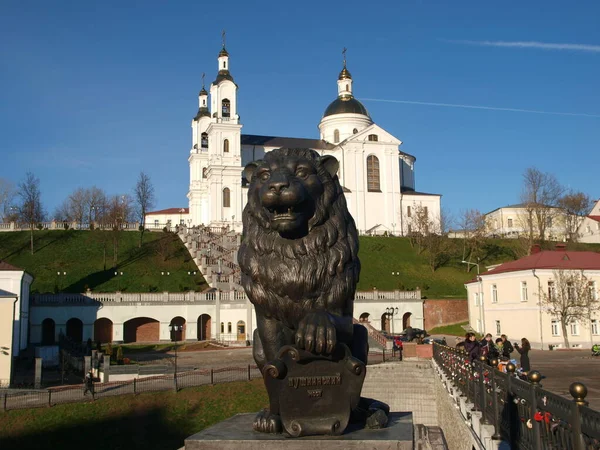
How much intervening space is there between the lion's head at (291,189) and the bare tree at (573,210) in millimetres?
83149

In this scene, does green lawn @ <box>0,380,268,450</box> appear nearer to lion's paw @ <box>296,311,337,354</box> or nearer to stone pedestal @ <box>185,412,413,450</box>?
stone pedestal @ <box>185,412,413,450</box>

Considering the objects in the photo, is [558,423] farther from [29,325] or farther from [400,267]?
[400,267]

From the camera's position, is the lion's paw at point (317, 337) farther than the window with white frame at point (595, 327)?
No

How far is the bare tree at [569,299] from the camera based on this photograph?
3681cm

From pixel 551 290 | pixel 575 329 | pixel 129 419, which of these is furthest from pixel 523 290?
pixel 129 419

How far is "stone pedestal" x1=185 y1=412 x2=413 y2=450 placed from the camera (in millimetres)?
4543

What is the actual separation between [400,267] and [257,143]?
119 feet

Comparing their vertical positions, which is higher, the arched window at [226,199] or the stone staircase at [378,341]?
the arched window at [226,199]

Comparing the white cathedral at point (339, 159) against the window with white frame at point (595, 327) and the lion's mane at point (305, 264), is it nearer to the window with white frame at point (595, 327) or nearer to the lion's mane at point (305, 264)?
the window with white frame at point (595, 327)

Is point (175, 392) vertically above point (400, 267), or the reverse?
point (400, 267)

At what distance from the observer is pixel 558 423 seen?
16.9 feet

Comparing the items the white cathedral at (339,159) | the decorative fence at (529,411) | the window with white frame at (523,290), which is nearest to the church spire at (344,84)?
the white cathedral at (339,159)

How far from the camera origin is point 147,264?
195ft

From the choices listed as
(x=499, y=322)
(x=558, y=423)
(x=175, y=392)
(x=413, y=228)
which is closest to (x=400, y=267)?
(x=413, y=228)
